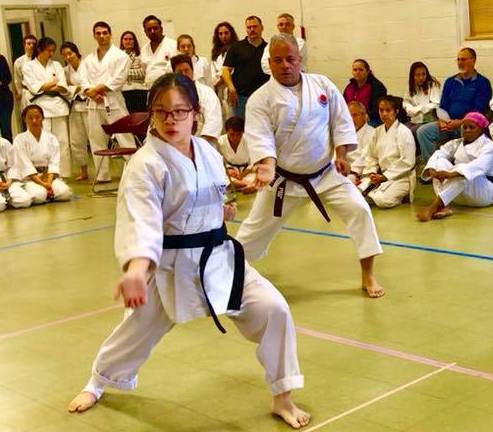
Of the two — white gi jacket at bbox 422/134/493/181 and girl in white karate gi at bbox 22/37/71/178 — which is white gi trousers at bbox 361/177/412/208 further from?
girl in white karate gi at bbox 22/37/71/178

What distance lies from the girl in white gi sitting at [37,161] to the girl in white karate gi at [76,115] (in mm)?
1318

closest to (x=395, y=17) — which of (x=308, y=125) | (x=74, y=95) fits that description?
(x=74, y=95)

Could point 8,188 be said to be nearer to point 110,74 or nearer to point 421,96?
point 110,74

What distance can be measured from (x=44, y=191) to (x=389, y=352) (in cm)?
550

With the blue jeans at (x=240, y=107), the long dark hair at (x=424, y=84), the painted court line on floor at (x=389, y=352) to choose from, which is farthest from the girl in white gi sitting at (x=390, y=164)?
the painted court line on floor at (x=389, y=352)

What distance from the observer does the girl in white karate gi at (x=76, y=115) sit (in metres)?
10.2

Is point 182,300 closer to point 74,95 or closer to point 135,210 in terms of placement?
point 135,210

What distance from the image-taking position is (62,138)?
1032 cm

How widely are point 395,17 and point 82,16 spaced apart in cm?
540

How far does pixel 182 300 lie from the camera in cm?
305

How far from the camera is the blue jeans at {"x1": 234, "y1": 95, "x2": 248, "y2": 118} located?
9.20 metres

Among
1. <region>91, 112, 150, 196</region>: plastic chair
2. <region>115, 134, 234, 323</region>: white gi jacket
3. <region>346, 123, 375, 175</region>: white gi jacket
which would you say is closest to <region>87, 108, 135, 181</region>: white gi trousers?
<region>91, 112, 150, 196</region>: plastic chair

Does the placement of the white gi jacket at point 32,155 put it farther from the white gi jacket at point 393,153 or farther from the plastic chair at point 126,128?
the white gi jacket at point 393,153

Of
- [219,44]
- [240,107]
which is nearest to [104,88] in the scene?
→ [219,44]
